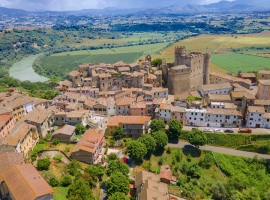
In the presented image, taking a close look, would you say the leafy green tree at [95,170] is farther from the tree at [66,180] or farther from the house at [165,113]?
the house at [165,113]

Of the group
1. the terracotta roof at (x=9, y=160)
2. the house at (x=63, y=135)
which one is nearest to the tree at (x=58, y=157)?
the house at (x=63, y=135)

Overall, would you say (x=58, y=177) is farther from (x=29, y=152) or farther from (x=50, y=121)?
(x=50, y=121)

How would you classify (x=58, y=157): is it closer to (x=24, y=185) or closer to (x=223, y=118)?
(x=24, y=185)

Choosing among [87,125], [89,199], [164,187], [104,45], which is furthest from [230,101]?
[104,45]

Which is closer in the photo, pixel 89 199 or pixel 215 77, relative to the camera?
pixel 89 199

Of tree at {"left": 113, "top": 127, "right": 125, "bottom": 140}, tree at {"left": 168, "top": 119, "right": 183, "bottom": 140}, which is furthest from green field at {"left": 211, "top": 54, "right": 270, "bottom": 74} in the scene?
tree at {"left": 113, "top": 127, "right": 125, "bottom": 140}

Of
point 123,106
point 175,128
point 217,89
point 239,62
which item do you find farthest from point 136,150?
point 239,62
